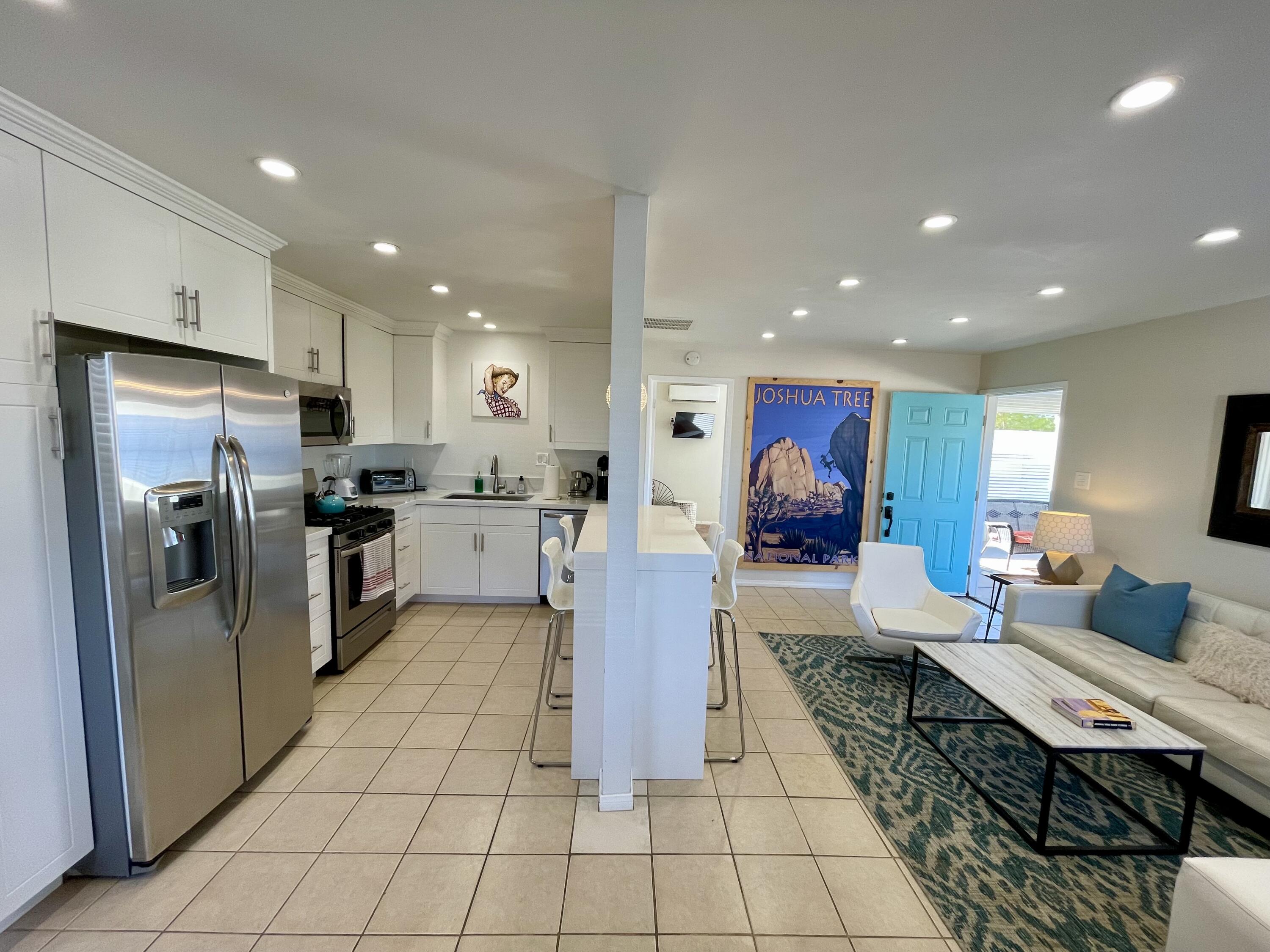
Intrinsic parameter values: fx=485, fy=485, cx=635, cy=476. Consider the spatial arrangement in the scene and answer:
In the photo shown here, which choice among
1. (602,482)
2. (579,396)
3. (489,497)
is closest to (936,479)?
(602,482)

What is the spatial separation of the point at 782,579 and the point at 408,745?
3.82m

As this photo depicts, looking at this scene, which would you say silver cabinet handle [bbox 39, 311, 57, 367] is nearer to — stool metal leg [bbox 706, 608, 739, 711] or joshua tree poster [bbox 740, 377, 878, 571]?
stool metal leg [bbox 706, 608, 739, 711]

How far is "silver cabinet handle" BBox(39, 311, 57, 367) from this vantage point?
1479 mm

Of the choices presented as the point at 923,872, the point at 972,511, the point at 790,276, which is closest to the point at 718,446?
the point at 972,511

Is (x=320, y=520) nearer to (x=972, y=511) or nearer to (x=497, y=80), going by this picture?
(x=497, y=80)

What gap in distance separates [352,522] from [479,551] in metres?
1.21

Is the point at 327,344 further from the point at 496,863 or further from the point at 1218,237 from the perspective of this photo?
the point at 1218,237

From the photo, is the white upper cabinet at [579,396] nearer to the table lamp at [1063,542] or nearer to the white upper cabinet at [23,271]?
the white upper cabinet at [23,271]

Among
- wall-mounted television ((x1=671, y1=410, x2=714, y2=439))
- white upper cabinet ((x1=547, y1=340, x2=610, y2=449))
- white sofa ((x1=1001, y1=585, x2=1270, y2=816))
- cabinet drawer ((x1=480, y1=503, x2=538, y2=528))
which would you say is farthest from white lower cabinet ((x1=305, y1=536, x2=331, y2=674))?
white sofa ((x1=1001, y1=585, x2=1270, y2=816))

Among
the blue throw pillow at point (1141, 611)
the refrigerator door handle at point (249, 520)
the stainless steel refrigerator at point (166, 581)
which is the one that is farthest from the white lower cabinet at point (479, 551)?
the blue throw pillow at point (1141, 611)

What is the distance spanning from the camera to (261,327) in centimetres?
237

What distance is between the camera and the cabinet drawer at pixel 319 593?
110 inches

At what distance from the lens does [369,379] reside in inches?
153

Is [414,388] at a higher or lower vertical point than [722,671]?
higher
